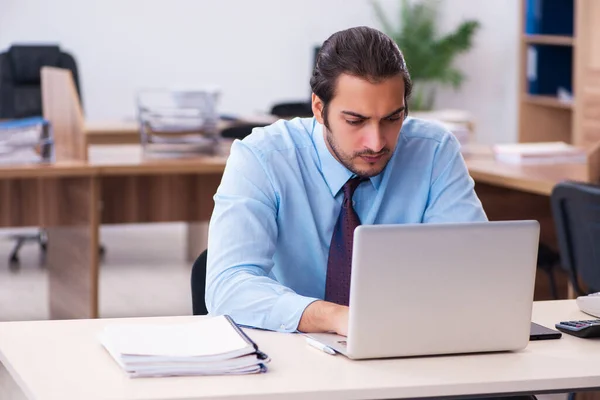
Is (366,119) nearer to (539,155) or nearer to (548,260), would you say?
(548,260)

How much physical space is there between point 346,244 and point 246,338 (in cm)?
51

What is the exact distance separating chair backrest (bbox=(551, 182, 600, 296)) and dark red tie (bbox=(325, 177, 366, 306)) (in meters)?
1.09

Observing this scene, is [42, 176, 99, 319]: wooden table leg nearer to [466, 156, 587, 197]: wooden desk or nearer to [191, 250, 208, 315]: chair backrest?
[466, 156, 587, 197]: wooden desk

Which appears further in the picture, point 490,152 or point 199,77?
point 199,77

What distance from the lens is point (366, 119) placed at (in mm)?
2062

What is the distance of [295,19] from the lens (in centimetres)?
755

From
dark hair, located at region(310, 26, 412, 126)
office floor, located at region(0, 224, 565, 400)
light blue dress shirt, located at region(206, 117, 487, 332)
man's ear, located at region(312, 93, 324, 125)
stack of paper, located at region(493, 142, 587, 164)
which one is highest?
dark hair, located at region(310, 26, 412, 126)

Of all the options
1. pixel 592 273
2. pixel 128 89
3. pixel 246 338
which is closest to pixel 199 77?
pixel 128 89

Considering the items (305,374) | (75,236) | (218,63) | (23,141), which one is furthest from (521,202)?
(218,63)

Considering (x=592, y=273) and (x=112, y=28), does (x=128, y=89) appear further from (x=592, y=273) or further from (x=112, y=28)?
(x=592, y=273)

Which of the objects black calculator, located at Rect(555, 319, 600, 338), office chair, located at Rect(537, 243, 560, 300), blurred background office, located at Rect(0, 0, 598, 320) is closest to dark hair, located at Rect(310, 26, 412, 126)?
black calculator, located at Rect(555, 319, 600, 338)

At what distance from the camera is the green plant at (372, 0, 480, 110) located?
7.40 meters

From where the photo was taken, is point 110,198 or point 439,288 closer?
point 439,288

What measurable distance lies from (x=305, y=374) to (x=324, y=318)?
9.2 inches
